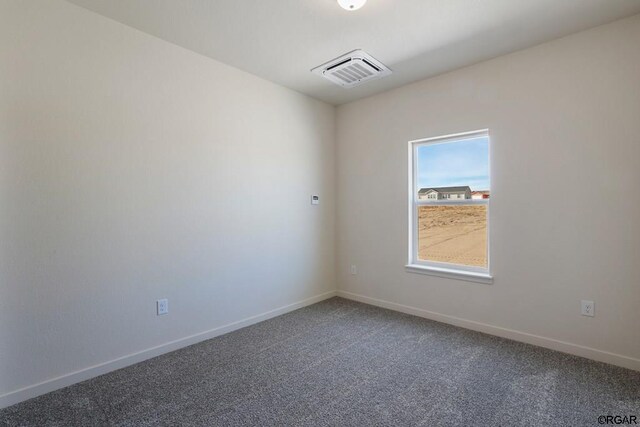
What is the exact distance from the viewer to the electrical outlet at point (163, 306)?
2582 millimetres

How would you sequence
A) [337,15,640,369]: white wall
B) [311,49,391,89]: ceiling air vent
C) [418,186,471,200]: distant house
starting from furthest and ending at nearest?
[418,186,471,200]: distant house → [311,49,391,89]: ceiling air vent → [337,15,640,369]: white wall

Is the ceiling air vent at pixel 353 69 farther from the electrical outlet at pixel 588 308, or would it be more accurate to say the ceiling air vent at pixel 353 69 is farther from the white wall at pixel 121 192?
the electrical outlet at pixel 588 308

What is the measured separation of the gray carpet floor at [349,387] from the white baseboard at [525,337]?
0.28 ft

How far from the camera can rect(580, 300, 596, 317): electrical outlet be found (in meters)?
2.43

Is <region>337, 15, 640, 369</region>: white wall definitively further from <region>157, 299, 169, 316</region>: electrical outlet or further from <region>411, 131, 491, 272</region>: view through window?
<region>157, 299, 169, 316</region>: electrical outlet

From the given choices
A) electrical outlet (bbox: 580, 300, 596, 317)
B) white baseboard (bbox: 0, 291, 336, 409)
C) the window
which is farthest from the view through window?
white baseboard (bbox: 0, 291, 336, 409)

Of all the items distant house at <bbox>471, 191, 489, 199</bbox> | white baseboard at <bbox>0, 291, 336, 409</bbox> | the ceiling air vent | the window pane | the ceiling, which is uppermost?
the ceiling

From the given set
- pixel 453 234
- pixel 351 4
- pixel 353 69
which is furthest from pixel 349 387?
pixel 353 69

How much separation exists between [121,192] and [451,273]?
3.05m

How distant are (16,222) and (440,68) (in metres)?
3.61

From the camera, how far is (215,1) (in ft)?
6.91

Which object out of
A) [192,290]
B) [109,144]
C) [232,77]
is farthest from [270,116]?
[192,290]

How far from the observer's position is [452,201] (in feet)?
10.8

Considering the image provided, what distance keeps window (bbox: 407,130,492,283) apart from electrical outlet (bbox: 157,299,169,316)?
2451 millimetres
